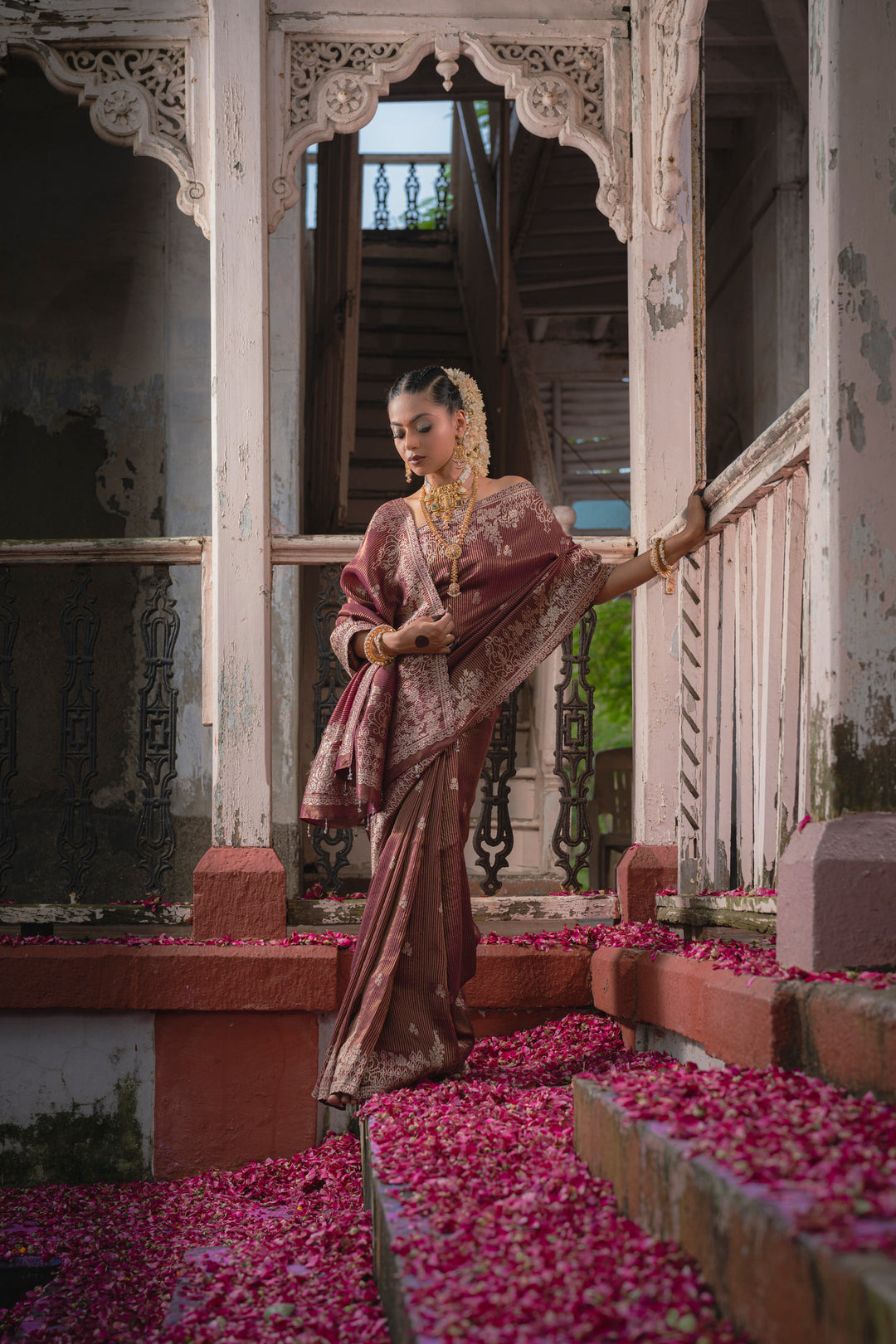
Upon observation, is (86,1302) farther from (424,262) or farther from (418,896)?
(424,262)

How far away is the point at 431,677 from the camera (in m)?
3.71

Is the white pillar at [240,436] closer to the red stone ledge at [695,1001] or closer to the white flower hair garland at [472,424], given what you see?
the white flower hair garland at [472,424]

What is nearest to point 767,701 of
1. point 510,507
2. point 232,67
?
point 510,507

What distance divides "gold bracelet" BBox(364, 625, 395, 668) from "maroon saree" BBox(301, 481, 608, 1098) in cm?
3

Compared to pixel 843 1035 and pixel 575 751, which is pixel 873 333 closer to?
pixel 843 1035

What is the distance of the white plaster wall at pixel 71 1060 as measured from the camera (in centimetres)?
439

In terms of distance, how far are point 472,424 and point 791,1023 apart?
2.12 metres

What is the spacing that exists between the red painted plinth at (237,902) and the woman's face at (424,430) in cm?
170

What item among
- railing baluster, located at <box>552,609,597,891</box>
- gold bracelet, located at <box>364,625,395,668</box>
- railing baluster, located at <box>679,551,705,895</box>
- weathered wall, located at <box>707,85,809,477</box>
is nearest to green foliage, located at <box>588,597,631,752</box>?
weathered wall, located at <box>707,85,809,477</box>

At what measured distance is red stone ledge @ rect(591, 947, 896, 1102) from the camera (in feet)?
6.84

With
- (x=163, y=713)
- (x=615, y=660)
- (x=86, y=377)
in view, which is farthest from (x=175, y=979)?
(x=615, y=660)

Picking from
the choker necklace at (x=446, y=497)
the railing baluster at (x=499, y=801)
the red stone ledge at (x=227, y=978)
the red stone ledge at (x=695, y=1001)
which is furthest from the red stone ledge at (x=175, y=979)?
the choker necklace at (x=446, y=497)

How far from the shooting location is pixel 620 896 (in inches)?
186

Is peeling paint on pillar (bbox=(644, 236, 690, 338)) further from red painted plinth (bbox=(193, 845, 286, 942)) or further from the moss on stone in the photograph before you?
the moss on stone
